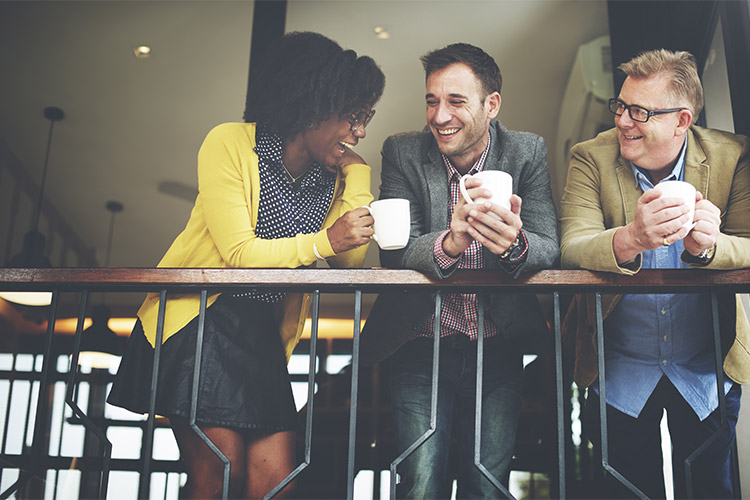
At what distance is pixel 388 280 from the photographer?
5.26 feet

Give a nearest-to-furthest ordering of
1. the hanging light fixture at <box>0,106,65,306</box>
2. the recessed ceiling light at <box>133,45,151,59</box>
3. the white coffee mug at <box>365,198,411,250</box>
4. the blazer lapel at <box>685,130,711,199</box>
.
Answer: the white coffee mug at <box>365,198,411,250</box> < the blazer lapel at <box>685,130,711,199</box> < the recessed ceiling light at <box>133,45,151,59</box> < the hanging light fixture at <box>0,106,65,306</box>

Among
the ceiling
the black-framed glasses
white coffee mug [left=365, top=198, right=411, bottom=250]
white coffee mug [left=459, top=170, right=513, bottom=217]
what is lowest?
white coffee mug [left=365, top=198, right=411, bottom=250]

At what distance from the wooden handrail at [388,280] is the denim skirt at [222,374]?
0.21 m

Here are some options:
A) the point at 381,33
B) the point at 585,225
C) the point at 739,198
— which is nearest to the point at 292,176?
the point at 585,225

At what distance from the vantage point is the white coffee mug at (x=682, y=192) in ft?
4.91

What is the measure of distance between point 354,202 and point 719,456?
1128mm

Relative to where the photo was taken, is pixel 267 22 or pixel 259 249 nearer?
pixel 259 249

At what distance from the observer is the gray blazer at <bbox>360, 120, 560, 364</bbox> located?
182 centimetres

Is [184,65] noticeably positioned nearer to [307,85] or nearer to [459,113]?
[307,85]

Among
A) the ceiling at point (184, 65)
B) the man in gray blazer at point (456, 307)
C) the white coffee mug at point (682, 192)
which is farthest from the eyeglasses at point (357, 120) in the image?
the ceiling at point (184, 65)

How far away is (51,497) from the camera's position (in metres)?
4.90

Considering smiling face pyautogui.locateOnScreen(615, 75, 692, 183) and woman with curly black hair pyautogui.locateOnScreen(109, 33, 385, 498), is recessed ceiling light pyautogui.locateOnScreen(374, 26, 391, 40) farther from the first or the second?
smiling face pyautogui.locateOnScreen(615, 75, 692, 183)

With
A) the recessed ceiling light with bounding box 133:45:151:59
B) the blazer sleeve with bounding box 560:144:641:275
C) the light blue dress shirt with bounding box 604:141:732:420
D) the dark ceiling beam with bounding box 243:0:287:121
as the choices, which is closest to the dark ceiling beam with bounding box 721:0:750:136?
the light blue dress shirt with bounding box 604:141:732:420

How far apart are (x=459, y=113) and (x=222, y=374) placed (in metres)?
0.91
